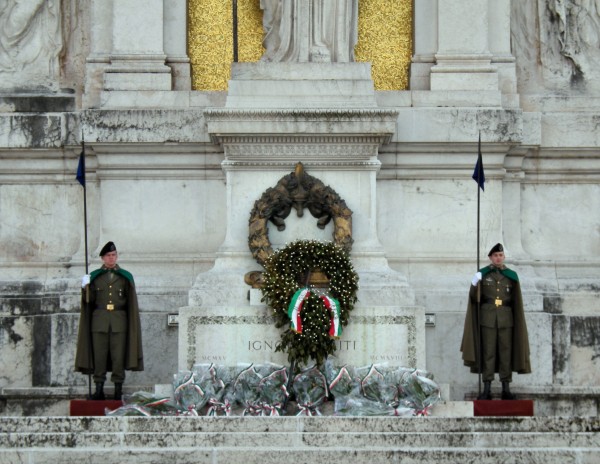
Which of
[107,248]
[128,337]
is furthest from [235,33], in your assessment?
[128,337]

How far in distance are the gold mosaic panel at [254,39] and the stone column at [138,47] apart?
0.60 metres

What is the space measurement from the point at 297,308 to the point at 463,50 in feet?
15.7

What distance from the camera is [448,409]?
64.2 feet

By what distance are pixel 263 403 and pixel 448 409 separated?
7.14ft

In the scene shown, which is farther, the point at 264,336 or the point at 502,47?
the point at 502,47

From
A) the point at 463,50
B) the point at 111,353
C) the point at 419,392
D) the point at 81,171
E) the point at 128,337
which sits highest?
the point at 463,50

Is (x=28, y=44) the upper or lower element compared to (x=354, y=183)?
upper

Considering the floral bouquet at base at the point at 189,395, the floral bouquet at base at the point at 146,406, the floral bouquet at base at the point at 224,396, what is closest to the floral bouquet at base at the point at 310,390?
the floral bouquet at base at the point at 224,396

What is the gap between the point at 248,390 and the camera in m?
19.5

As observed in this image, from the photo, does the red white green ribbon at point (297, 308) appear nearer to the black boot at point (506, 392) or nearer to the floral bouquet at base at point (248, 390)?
the floral bouquet at base at point (248, 390)

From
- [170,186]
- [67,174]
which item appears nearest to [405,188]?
[170,186]

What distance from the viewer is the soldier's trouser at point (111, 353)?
19.8 meters

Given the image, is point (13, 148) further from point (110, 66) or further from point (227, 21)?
point (227, 21)

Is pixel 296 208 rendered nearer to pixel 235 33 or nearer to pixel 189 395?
pixel 235 33
